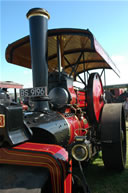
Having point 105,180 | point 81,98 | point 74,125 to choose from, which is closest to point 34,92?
point 74,125

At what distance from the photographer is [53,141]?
169cm

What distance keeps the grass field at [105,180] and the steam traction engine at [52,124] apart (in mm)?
139

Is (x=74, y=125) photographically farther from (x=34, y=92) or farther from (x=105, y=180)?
(x=105, y=180)

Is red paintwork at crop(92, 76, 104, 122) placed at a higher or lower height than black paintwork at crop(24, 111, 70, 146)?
higher

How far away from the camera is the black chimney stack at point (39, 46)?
229 cm

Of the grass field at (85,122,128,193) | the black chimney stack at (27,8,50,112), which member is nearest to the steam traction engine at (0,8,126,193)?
the black chimney stack at (27,8,50,112)

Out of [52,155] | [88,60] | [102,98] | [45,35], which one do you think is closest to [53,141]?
[52,155]

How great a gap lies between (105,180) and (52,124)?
1.36 meters

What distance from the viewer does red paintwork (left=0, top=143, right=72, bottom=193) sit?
3.79 feet

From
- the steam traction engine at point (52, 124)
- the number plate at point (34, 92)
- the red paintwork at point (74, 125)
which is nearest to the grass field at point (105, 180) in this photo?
the steam traction engine at point (52, 124)

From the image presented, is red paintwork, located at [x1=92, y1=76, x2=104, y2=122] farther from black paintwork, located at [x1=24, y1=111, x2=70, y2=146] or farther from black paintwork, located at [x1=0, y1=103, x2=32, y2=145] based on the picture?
black paintwork, located at [x1=0, y1=103, x2=32, y2=145]

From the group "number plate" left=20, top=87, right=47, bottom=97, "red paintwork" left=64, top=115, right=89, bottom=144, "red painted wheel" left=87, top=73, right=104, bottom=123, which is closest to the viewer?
"number plate" left=20, top=87, right=47, bottom=97

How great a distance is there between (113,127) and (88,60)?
221cm

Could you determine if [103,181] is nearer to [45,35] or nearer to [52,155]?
[52,155]
